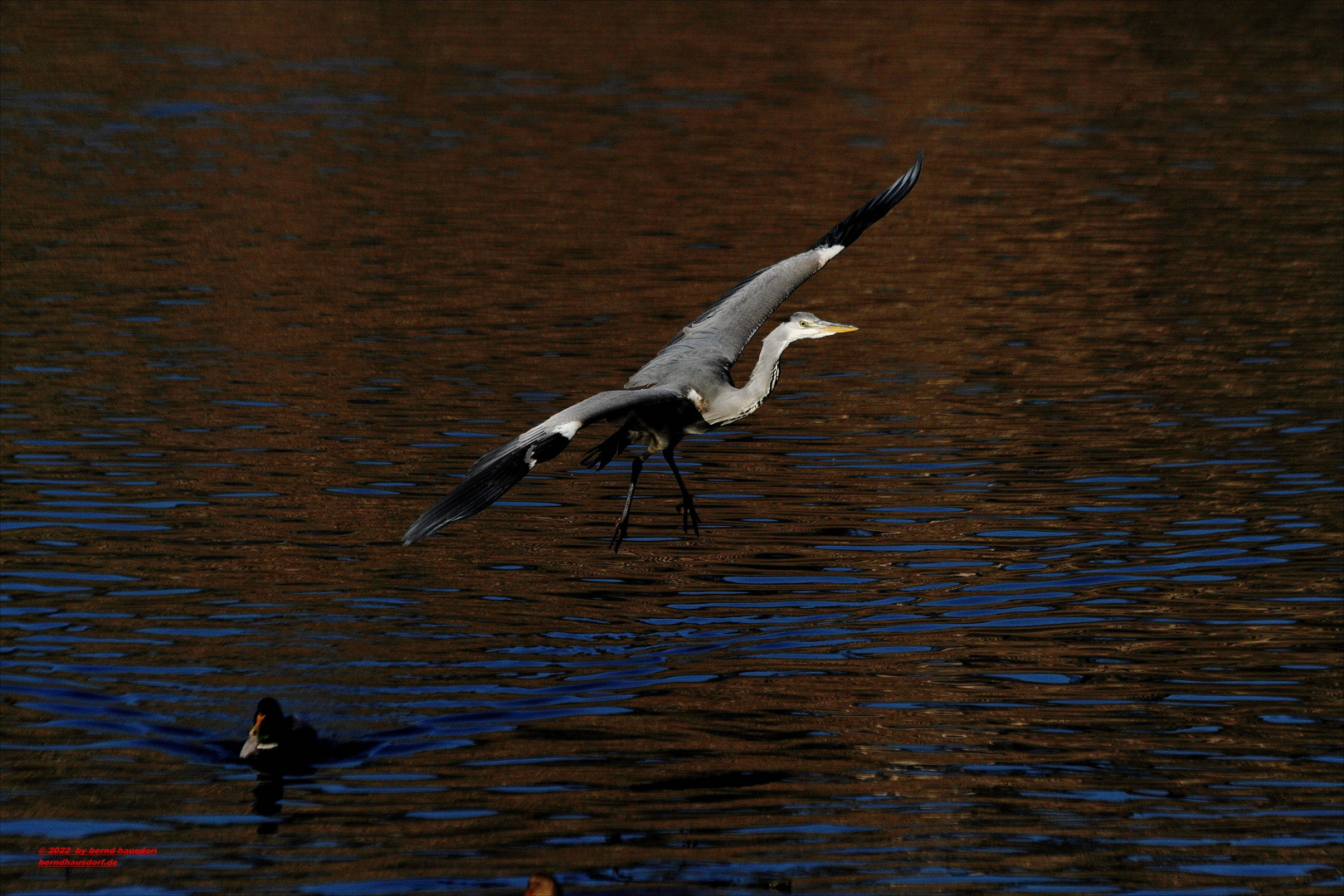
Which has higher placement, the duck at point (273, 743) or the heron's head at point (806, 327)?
the heron's head at point (806, 327)

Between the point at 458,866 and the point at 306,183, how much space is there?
24.2 metres

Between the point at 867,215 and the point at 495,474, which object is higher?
the point at 867,215

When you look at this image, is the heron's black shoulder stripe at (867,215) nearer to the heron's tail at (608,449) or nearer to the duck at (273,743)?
the heron's tail at (608,449)

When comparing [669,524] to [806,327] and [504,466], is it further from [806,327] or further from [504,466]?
[504,466]

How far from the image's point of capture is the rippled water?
9.62 metres

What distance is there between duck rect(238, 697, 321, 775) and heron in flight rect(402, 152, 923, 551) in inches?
A: 50.7

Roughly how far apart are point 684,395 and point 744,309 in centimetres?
197

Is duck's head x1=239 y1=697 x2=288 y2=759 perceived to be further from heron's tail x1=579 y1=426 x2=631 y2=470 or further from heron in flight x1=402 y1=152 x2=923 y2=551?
heron's tail x1=579 y1=426 x2=631 y2=470

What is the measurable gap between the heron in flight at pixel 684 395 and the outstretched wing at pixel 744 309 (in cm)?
1

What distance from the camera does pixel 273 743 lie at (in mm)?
10219

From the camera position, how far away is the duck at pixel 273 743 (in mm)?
10211

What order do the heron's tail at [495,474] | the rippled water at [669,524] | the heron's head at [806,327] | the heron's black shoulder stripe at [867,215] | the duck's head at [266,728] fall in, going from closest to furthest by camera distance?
the rippled water at [669,524]
the heron's tail at [495,474]
the duck's head at [266,728]
the heron's head at [806,327]
the heron's black shoulder stripe at [867,215]

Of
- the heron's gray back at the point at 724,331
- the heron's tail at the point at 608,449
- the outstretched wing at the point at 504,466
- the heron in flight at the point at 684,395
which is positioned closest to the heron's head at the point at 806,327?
the heron in flight at the point at 684,395

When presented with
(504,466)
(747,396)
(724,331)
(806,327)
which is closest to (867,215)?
(724,331)
